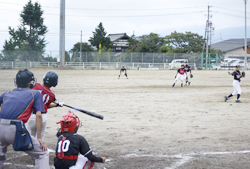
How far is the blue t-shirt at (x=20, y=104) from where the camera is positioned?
149 inches

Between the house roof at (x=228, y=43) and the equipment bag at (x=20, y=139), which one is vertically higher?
the house roof at (x=228, y=43)

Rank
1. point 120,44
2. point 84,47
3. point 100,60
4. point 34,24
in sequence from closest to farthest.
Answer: point 100,60 < point 34,24 < point 84,47 < point 120,44

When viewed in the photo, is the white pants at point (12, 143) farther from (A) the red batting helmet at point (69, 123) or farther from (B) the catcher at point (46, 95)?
(B) the catcher at point (46, 95)

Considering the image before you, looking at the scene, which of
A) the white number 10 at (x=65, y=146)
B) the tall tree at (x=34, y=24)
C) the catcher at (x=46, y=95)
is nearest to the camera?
the white number 10 at (x=65, y=146)

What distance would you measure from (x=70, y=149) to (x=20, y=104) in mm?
923

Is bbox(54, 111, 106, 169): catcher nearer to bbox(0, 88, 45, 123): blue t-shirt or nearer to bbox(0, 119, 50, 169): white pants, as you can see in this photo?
bbox(0, 119, 50, 169): white pants

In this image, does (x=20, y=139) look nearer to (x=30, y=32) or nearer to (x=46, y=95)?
(x=46, y=95)

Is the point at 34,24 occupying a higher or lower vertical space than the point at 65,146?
higher

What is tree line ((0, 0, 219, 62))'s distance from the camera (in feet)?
156

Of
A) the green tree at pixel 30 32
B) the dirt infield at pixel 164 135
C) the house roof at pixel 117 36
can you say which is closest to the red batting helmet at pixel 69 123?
the dirt infield at pixel 164 135

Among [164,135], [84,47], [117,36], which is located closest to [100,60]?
[84,47]

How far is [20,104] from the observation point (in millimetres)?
3832

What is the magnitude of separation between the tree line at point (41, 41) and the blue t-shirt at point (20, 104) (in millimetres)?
A: 45480

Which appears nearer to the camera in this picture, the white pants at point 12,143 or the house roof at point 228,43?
the white pants at point 12,143
